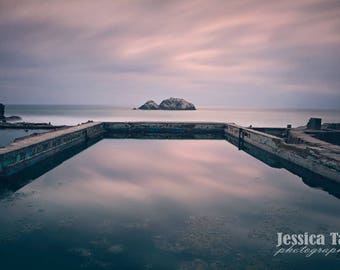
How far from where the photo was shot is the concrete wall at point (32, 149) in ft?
41.6

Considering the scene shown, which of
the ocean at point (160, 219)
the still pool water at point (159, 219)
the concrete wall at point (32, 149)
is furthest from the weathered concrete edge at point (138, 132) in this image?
the still pool water at point (159, 219)

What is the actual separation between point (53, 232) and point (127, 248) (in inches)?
91.0

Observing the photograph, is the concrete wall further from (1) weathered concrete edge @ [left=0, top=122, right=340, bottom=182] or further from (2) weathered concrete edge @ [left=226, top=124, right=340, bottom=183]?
(2) weathered concrete edge @ [left=226, top=124, right=340, bottom=183]

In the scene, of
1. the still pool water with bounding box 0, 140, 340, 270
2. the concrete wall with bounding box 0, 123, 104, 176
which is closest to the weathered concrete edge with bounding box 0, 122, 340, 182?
the concrete wall with bounding box 0, 123, 104, 176

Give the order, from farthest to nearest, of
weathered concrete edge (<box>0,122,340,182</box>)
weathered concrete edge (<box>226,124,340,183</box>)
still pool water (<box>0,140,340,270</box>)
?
1. weathered concrete edge (<box>226,124,340,183</box>)
2. weathered concrete edge (<box>0,122,340,182</box>)
3. still pool water (<box>0,140,340,270</box>)

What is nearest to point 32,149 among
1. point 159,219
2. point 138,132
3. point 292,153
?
point 159,219

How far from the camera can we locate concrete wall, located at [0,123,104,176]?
1268cm

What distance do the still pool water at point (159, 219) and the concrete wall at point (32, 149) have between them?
1.53m

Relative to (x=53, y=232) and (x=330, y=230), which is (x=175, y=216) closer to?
(x=53, y=232)

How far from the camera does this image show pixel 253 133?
26.5 m

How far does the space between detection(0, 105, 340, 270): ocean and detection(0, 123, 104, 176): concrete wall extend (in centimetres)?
127

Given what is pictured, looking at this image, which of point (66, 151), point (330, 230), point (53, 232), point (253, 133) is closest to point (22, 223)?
point (53, 232)

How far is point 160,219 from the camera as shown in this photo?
8375 mm

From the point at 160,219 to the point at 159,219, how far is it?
0.11 ft
